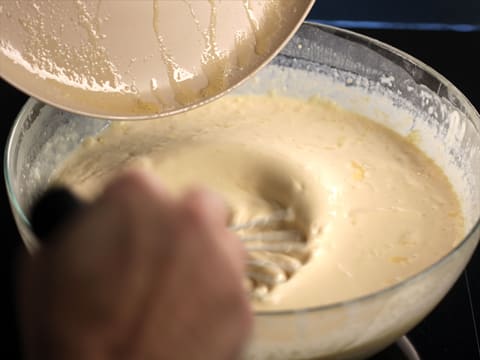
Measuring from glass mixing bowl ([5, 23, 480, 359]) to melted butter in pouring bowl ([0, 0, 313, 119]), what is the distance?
0.42ft

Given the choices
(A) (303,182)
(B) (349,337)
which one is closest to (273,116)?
(A) (303,182)

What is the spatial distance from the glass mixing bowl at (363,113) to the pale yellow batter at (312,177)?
0.09 feet

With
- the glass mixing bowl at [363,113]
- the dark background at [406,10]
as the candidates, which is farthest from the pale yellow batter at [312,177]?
the dark background at [406,10]

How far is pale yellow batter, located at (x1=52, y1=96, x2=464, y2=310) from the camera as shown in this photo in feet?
2.80

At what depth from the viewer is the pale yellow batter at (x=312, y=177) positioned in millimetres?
853

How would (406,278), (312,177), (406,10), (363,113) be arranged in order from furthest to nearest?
(406,10) < (363,113) < (312,177) < (406,278)

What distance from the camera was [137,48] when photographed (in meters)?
0.90

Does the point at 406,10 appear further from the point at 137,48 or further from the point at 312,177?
the point at 137,48

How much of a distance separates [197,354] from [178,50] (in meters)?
0.63

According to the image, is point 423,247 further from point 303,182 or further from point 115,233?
point 115,233

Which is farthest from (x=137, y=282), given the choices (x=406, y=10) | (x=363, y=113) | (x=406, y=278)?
(x=406, y=10)

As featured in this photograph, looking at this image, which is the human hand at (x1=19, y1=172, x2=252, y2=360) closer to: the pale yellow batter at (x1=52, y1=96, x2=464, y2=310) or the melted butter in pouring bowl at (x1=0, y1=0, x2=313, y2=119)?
the pale yellow batter at (x1=52, y1=96, x2=464, y2=310)

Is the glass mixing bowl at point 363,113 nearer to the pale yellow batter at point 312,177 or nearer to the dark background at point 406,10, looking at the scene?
the pale yellow batter at point 312,177

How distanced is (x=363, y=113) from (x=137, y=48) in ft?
1.43
